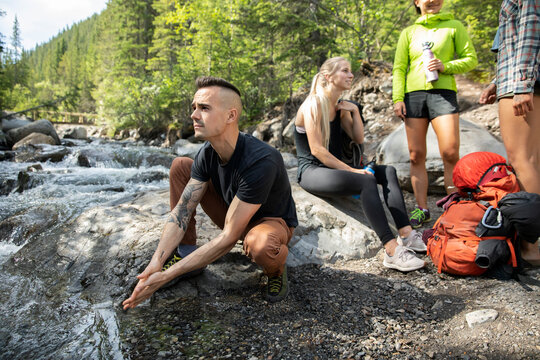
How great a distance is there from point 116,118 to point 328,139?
23439mm

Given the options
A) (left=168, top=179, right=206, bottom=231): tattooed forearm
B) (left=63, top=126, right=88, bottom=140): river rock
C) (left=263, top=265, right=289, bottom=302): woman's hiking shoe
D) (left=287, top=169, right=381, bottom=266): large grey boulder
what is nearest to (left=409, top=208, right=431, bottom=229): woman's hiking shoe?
(left=287, top=169, right=381, bottom=266): large grey boulder

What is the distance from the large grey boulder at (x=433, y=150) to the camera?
17.7 ft

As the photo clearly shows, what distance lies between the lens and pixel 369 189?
309cm

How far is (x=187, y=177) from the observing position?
2682 mm

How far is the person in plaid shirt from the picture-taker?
2469 millimetres

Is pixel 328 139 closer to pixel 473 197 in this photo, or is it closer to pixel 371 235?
pixel 371 235

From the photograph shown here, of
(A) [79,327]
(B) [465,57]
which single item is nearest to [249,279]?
(A) [79,327]

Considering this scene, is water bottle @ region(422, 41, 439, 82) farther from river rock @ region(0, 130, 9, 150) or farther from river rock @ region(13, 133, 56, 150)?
river rock @ region(0, 130, 9, 150)

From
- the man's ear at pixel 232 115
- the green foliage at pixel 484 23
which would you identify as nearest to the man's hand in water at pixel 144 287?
the man's ear at pixel 232 115

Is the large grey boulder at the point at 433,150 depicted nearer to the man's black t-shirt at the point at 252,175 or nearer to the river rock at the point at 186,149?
the man's black t-shirt at the point at 252,175

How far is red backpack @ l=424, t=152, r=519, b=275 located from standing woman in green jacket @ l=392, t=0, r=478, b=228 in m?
0.69

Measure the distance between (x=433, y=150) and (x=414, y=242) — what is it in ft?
10.1

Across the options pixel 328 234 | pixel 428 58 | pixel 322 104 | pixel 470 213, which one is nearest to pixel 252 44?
pixel 428 58

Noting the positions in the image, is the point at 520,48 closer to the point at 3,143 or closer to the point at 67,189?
the point at 67,189
